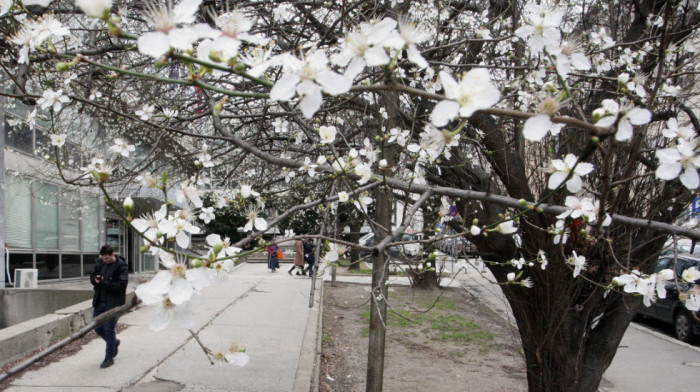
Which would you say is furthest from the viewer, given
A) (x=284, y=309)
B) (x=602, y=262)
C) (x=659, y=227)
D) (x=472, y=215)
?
(x=284, y=309)

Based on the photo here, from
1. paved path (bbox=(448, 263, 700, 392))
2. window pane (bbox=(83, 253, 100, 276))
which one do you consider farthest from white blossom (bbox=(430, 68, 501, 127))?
window pane (bbox=(83, 253, 100, 276))

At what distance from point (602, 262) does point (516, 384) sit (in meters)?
3.29

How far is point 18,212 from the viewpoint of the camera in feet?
35.2

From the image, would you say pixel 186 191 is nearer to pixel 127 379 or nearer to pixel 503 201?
pixel 503 201

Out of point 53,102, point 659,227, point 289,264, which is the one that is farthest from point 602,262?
point 289,264

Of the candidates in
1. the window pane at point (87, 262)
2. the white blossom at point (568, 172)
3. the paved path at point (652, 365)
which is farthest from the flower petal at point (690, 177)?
the window pane at point (87, 262)

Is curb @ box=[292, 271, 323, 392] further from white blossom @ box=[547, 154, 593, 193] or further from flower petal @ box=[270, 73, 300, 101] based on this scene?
flower petal @ box=[270, 73, 300, 101]

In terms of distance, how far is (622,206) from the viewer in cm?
393

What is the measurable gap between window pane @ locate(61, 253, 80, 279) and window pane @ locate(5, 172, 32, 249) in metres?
1.55

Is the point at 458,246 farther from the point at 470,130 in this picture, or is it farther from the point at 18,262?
the point at 18,262

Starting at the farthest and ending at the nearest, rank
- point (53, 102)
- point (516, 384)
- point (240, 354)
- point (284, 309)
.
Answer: point (284, 309), point (516, 384), point (53, 102), point (240, 354)

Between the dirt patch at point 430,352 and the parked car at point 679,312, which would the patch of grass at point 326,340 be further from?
the parked car at point 679,312

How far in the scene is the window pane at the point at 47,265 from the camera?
11.4m

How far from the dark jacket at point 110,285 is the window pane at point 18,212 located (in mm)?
6161
